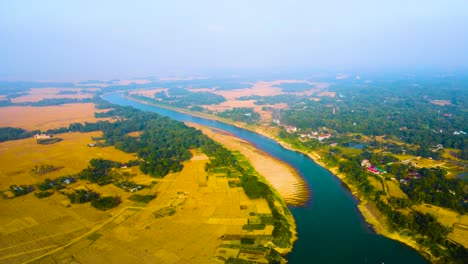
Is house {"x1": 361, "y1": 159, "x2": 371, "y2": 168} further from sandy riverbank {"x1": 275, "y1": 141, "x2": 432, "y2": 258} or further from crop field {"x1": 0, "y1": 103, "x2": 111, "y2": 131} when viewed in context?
crop field {"x1": 0, "y1": 103, "x2": 111, "y2": 131}

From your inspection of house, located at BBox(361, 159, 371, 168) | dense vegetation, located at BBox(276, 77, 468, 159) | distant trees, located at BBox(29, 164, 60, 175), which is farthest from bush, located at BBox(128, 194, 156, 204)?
dense vegetation, located at BBox(276, 77, 468, 159)

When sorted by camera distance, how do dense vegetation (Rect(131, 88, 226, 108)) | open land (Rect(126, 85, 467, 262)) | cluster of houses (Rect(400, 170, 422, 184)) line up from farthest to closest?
dense vegetation (Rect(131, 88, 226, 108))
cluster of houses (Rect(400, 170, 422, 184))
open land (Rect(126, 85, 467, 262))

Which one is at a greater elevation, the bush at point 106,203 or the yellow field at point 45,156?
the yellow field at point 45,156

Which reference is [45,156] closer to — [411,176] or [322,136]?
[322,136]

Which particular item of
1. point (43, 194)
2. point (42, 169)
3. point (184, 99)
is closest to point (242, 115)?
point (184, 99)

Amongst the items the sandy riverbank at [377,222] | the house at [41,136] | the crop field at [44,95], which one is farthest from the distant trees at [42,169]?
the crop field at [44,95]

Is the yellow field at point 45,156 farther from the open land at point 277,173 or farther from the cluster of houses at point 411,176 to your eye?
the cluster of houses at point 411,176
